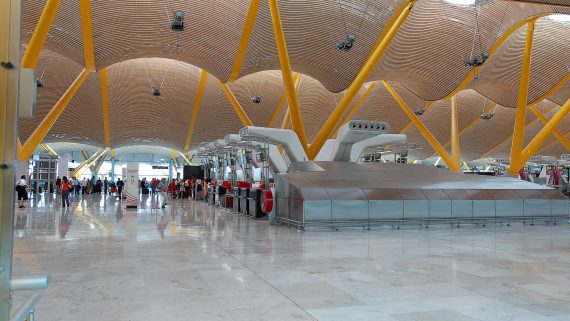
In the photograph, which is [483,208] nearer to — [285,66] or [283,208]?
[283,208]

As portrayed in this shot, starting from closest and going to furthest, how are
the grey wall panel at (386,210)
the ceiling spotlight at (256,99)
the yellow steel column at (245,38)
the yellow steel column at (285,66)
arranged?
the grey wall panel at (386,210) → the yellow steel column at (285,66) → the yellow steel column at (245,38) → the ceiling spotlight at (256,99)

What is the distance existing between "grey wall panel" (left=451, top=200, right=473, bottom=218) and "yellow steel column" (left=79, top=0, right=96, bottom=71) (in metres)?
18.2

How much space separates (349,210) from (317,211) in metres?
1.10

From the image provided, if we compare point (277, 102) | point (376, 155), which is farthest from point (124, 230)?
point (277, 102)

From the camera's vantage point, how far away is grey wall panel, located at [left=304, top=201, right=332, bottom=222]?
14070 millimetres

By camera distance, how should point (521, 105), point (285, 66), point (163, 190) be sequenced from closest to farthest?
point (285, 66) → point (521, 105) → point (163, 190)

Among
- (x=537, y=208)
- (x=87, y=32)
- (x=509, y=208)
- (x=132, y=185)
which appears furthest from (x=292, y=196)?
(x=87, y=32)

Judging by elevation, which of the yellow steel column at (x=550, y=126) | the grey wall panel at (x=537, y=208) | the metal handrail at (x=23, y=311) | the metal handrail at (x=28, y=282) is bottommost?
the grey wall panel at (x=537, y=208)

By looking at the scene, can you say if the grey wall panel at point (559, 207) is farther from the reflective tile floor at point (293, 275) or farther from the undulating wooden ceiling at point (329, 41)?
Result: the undulating wooden ceiling at point (329, 41)

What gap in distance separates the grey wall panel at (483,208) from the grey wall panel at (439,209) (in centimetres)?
119

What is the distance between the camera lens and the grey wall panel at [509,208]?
663 inches

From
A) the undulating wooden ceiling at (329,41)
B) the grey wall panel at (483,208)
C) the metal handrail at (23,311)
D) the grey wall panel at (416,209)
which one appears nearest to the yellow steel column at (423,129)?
the undulating wooden ceiling at (329,41)

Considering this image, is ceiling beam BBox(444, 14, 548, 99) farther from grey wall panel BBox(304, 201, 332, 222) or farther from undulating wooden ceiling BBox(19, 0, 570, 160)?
grey wall panel BBox(304, 201, 332, 222)

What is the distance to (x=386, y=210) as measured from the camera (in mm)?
15062
